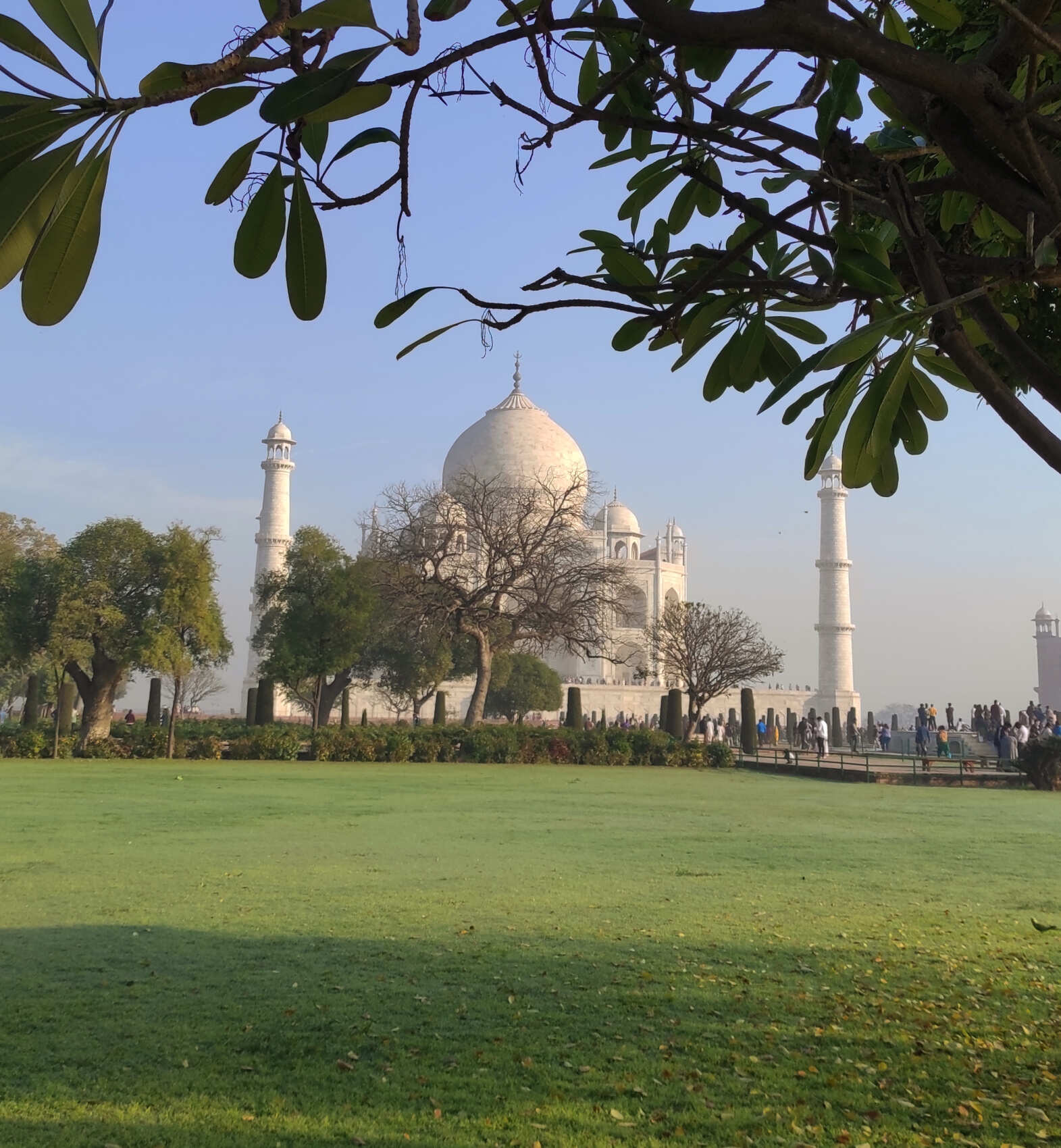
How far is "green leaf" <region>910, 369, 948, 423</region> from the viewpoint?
2.43 m

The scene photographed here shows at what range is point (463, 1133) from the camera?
2.48 meters

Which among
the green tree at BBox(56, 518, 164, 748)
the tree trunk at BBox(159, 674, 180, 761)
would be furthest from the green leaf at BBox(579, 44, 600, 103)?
the green tree at BBox(56, 518, 164, 748)

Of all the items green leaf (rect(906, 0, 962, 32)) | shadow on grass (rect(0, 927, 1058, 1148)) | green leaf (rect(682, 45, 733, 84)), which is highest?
green leaf (rect(682, 45, 733, 84))

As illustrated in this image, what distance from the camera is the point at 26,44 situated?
135 cm

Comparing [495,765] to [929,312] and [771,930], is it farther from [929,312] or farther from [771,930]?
[929,312]

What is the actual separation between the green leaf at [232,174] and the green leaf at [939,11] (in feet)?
4.04

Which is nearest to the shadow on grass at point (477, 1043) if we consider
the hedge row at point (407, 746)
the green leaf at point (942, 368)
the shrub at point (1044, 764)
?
the green leaf at point (942, 368)

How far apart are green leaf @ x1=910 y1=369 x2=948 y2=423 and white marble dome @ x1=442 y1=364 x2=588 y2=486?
132 feet

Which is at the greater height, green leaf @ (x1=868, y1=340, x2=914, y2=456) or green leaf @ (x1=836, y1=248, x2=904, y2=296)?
green leaf @ (x1=836, y1=248, x2=904, y2=296)

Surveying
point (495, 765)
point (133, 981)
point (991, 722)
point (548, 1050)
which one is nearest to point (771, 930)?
point (548, 1050)

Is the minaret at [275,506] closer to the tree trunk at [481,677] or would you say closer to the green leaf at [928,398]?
the tree trunk at [481,677]

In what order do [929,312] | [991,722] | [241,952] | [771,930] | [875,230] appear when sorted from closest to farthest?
1. [929,312]
2. [875,230]
3. [241,952]
4. [771,930]
5. [991,722]

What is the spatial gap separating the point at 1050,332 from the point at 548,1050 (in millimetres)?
2927

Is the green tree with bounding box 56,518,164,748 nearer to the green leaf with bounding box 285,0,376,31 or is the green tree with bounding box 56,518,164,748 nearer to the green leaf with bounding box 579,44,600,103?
the green leaf with bounding box 579,44,600,103
